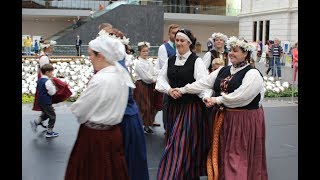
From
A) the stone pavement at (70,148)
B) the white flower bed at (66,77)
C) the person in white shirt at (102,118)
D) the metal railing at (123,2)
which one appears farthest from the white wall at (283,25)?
the person in white shirt at (102,118)

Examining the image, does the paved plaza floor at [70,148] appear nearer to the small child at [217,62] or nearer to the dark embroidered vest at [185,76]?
the dark embroidered vest at [185,76]

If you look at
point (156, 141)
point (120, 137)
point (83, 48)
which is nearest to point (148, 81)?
point (156, 141)

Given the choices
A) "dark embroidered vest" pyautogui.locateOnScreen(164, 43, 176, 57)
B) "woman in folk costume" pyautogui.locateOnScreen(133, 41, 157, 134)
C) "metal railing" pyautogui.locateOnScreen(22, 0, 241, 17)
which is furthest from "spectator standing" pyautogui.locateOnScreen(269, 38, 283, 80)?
"dark embroidered vest" pyautogui.locateOnScreen(164, 43, 176, 57)

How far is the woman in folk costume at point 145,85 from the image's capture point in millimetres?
7230

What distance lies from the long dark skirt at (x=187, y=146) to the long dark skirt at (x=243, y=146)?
0.93 feet

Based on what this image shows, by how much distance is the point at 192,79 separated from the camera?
484 cm

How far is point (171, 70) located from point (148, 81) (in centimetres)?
237

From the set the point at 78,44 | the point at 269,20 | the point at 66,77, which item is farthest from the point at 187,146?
the point at 269,20

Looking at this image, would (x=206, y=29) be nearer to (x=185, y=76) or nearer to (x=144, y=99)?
(x=144, y=99)

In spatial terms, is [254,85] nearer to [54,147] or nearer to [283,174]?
[283,174]

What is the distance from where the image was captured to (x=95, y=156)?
353 cm

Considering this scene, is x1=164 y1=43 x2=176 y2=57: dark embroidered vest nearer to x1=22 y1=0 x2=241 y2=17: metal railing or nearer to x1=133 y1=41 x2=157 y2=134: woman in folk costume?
x1=133 y1=41 x2=157 y2=134: woman in folk costume

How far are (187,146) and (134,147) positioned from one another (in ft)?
3.17
